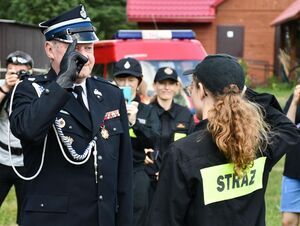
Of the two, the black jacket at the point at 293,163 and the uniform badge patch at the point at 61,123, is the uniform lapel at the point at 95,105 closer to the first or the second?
A: the uniform badge patch at the point at 61,123

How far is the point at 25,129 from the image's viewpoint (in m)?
3.24

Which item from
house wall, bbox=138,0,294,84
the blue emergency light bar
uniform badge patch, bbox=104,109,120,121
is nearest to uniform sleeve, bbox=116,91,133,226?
uniform badge patch, bbox=104,109,120,121

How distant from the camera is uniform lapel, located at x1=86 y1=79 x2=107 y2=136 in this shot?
11.8ft

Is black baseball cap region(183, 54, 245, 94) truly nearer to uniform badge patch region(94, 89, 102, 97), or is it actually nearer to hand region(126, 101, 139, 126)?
uniform badge patch region(94, 89, 102, 97)

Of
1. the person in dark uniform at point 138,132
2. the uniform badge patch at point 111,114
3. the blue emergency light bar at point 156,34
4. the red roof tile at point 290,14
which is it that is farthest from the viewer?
the red roof tile at point 290,14

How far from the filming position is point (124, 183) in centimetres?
381

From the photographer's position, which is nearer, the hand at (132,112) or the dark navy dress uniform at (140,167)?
the hand at (132,112)

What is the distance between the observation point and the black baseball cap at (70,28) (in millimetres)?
3605

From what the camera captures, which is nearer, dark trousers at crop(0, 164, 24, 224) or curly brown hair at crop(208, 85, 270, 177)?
curly brown hair at crop(208, 85, 270, 177)

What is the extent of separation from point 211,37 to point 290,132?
24.7 meters

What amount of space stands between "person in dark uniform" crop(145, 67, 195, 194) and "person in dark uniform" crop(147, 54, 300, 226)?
9.06ft

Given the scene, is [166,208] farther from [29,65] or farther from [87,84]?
[29,65]

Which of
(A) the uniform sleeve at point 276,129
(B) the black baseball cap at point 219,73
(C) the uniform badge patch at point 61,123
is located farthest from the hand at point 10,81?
(B) the black baseball cap at point 219,73

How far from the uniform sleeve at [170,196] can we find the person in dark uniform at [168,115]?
2.83 m
